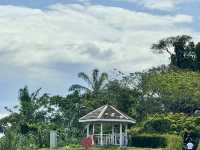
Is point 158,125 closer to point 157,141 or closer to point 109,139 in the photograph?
point 109,139

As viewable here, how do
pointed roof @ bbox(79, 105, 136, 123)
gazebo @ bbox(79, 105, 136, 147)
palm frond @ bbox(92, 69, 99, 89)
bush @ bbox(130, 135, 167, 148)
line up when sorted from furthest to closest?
palm frond @ bbox(92, 69, 99, 89) < pointed roof @ bbox(79, 105, 136, 123) < gazebo @ bbox(79, 105, 136, 147) < bush @ bbox(130, 135, 167, 148)

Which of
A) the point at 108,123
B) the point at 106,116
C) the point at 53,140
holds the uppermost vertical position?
the point at 106,116

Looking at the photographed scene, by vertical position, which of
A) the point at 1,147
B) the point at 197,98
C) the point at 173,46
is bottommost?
the point at 1,147

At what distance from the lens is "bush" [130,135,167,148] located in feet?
186

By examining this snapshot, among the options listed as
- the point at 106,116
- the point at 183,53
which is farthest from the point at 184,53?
the point at 106,116

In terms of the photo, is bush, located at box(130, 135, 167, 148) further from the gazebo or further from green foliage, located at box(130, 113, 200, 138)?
green foliage, located at box(130, 113, 200, 138)

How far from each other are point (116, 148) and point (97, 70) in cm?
1709

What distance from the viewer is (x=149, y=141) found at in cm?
5888

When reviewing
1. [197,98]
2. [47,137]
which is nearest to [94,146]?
[47,137]

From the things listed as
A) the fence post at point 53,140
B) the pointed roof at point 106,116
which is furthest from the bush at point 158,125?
the fence post at point 53,140

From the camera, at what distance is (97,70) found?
71812mm

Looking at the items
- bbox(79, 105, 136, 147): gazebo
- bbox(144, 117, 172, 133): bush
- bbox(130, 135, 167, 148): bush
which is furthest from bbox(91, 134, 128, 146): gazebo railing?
bbox(144, 117, 172, 133): bush

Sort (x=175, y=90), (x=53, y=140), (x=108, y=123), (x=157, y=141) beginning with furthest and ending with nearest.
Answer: (x=175, y=90) → (x=108, y=123) → (x=53, y=140) → (x=157, y=141)

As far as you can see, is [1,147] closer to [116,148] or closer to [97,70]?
[116,148]
